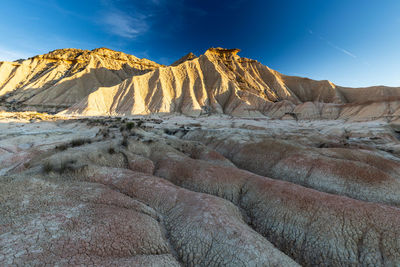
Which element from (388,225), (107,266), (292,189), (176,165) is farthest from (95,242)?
(388,225)

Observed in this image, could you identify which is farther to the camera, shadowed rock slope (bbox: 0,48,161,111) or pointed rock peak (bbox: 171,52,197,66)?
pointed rock peak (bbox: 171,52,197,66)

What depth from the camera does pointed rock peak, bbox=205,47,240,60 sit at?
96106 mm

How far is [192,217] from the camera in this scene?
5.09 metres

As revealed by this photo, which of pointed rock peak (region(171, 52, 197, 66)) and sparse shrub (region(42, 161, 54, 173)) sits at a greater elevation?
pointed rock peak (region(171, 52, 197, 66))

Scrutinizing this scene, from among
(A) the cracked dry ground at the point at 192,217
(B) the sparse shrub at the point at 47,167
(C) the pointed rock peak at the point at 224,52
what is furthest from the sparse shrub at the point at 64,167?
(C) the pointed rock peak at the point at 224,52

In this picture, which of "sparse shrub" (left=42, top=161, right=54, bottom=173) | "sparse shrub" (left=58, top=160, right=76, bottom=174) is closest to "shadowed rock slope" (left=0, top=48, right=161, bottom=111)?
"sparse shrub" (left=42, top=161, right=54, bottom=173)

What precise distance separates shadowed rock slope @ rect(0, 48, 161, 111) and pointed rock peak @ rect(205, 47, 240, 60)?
44847 millimetres

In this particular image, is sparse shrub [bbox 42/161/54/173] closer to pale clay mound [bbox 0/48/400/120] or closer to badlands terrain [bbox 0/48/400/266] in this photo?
badlands terrain [bbox 0/48/400/266]

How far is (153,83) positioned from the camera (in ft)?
239

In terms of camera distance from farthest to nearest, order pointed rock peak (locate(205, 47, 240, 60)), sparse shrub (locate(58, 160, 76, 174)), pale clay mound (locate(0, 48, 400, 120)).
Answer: pointed rock peak (locate(205, 47, 240, 60)), pale clay mound (locate(0, 48, 400, 120)), sparse shrub (locate(58, 160, 76, 174))

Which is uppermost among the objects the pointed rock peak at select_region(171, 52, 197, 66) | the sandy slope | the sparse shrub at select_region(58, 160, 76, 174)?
the pointed rock peak at select_region(171, 52, 197, 66)

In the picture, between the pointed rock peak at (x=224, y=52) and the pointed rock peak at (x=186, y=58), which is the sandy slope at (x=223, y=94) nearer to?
the pointed rock peak at (x=224, y=52)

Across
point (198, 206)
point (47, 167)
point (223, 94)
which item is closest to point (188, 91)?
point (223, 94)

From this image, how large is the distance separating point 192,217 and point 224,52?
10740 cm
